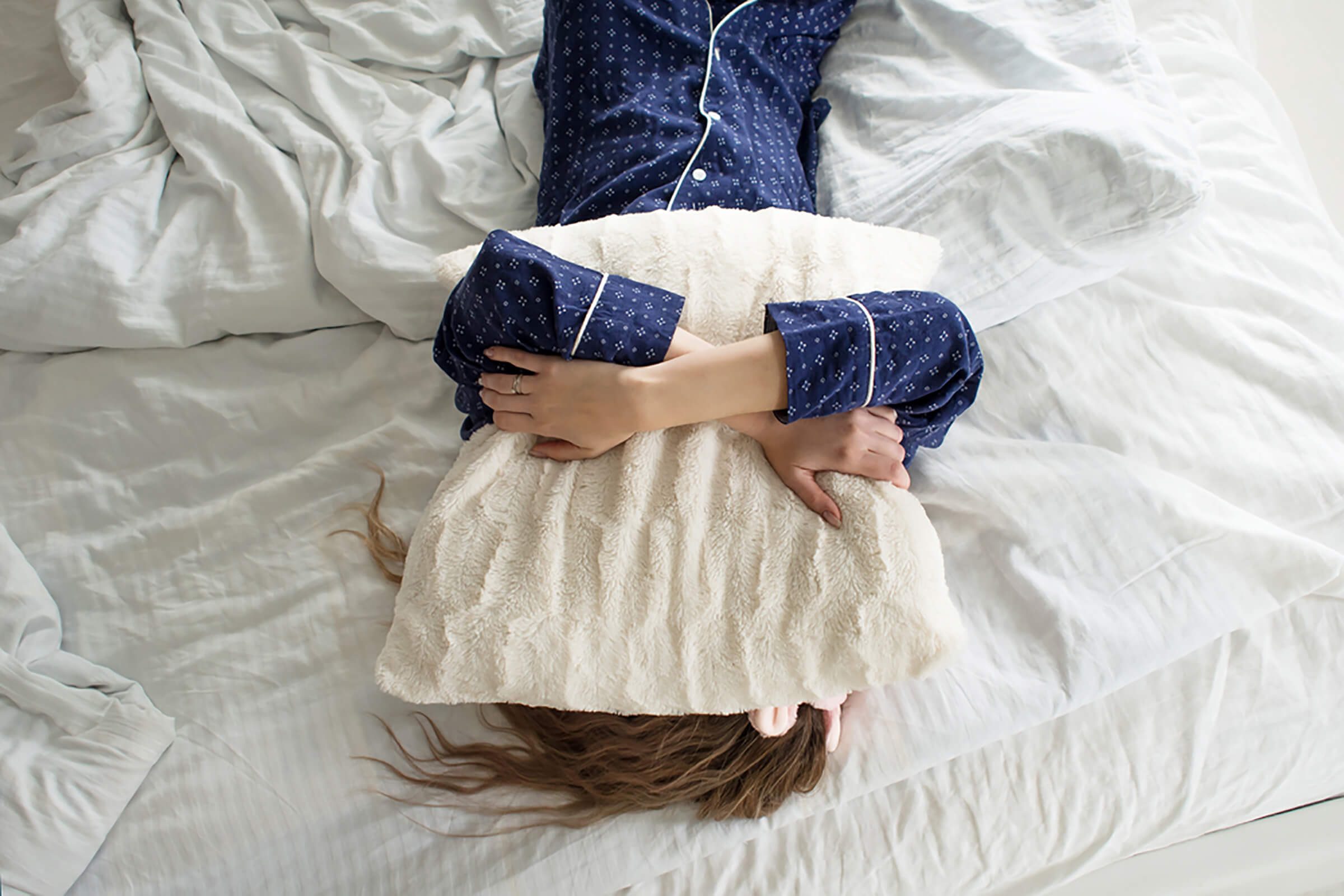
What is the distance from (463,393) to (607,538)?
0.75 feet

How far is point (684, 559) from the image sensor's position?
695mm

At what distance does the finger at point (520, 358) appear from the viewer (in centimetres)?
75

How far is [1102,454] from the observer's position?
0.81 meters

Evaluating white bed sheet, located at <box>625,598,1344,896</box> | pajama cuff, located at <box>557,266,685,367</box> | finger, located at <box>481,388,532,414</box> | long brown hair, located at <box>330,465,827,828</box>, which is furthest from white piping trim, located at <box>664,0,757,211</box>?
white bed sheet, located at <box>625,598,1344,896</box>

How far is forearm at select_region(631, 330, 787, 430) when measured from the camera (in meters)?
0.70

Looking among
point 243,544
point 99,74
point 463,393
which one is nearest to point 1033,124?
point 463,393

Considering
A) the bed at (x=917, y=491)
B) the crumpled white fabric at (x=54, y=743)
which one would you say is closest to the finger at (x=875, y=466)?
the bed at (x=917, y=491)

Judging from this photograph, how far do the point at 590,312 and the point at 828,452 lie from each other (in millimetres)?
246

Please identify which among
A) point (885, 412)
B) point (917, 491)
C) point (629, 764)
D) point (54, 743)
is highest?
point (885, 412)

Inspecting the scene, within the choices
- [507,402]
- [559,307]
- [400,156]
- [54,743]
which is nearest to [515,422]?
[507,402]

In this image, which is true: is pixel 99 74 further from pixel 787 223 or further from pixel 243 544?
pixel 787 223

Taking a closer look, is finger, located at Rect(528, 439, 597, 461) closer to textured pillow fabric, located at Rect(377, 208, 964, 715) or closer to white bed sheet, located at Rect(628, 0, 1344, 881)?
textured pillow fabric, located at Rect(377, 208, 964, 715)

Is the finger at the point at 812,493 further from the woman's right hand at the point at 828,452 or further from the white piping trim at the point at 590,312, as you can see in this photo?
the white piping trim at the point at 590,312

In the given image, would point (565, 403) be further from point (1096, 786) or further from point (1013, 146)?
point (1096, 786)
